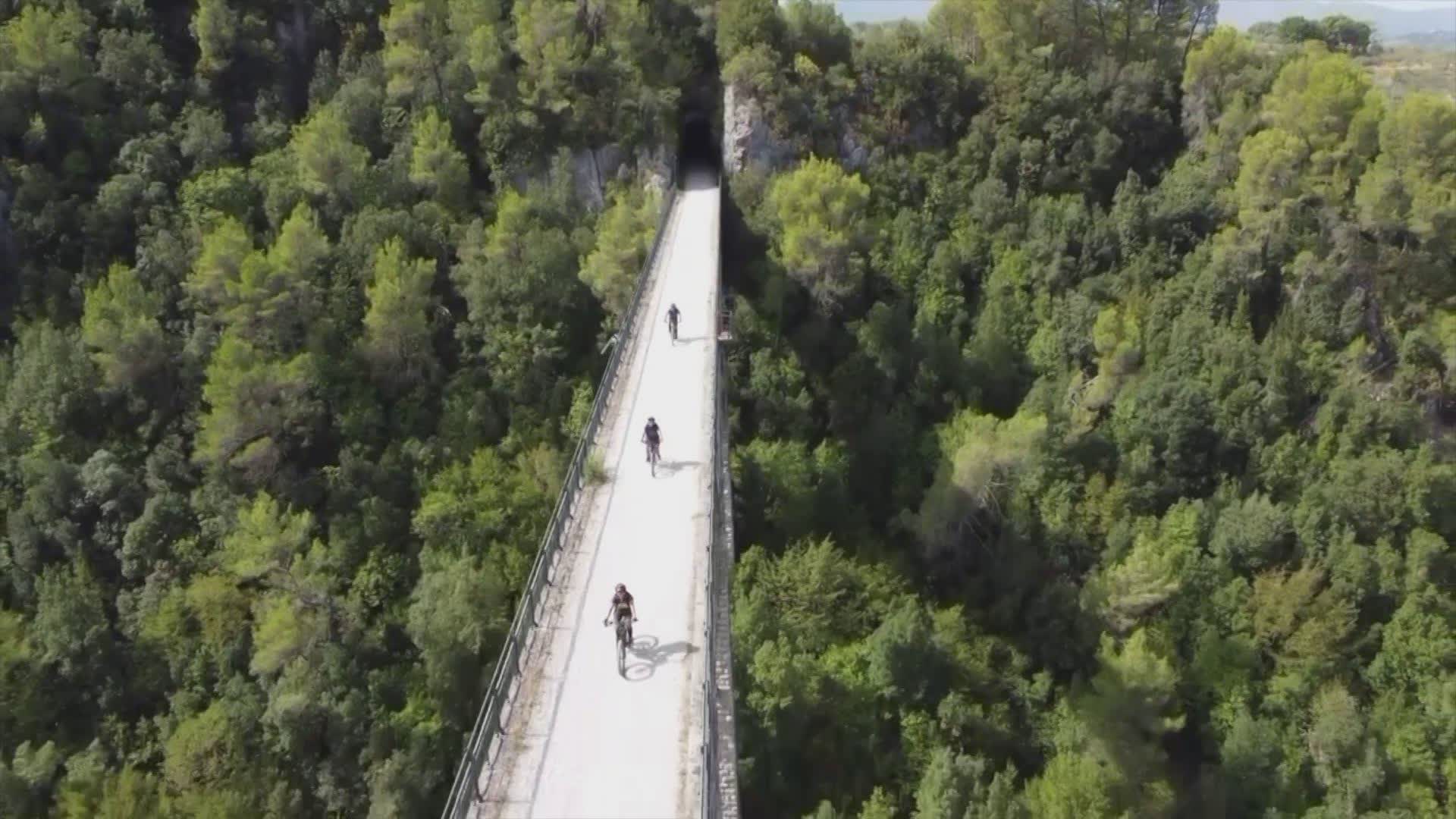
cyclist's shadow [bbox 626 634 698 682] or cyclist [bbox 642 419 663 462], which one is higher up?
cyclist [bbox 642 419 663 462]

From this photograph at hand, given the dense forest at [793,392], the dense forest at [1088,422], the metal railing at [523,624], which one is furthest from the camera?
the dense forest at [793,392]

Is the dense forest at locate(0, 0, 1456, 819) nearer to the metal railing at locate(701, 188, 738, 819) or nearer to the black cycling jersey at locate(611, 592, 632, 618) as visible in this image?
the metal railing at locate(701, 188, 738, 819)

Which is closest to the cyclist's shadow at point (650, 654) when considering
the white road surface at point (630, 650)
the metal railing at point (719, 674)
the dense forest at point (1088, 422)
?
the white road surface at point (630, 650)

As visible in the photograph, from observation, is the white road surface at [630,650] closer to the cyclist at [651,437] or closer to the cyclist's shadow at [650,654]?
the cyclist's shadow at [650,654]

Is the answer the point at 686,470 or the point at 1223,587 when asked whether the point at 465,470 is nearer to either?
the point at 686,470

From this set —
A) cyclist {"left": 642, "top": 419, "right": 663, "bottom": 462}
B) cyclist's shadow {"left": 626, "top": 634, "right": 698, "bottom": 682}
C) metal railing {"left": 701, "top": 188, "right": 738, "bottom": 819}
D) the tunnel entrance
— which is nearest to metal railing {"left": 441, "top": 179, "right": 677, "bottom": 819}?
cyclist {"left": 642, "top": 419, "right": 663, "bottom": 462}

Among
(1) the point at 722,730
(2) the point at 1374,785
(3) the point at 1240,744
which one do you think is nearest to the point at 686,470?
(1) the point at 722,730
